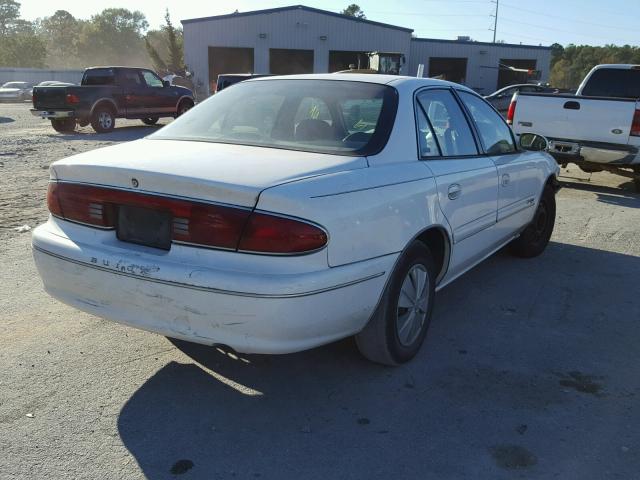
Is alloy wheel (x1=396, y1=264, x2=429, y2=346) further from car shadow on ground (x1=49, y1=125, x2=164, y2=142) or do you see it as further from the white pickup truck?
car shadow on ground (x1=49, y1=125, x2=164, y2=142)

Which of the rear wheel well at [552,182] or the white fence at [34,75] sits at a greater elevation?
the white fence at [34,75]

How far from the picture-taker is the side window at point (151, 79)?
703 inches

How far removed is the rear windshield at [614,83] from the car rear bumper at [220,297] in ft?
32.0

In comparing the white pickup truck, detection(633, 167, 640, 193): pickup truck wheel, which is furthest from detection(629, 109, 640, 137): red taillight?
detection(633, 167, 640, 193): pickup truck wheel

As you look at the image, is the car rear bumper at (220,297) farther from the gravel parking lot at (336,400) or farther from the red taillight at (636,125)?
the red taillight at (636,125)

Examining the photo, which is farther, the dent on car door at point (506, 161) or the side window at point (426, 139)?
the dent on car door at point (506, 161)

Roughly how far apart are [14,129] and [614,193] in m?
16.4

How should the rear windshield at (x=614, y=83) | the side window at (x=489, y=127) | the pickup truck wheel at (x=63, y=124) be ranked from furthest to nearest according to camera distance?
the pickup truck wheel at (x=63, y=124) → the rear windshield at (x=614, y=83) → the side window at (x=489, y=127)

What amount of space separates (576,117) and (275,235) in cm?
781

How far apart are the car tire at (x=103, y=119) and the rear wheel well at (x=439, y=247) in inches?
580

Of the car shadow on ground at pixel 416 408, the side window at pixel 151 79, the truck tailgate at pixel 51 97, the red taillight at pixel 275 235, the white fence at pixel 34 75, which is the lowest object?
the car shadow on ground at pixel 416 408

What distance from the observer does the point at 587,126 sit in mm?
8883

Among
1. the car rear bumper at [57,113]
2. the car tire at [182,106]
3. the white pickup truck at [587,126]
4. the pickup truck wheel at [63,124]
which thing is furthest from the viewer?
the car tire at [182,106]

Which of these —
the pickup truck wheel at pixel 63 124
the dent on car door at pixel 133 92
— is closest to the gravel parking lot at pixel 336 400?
the pickup truck wheel at pixel 63 124
